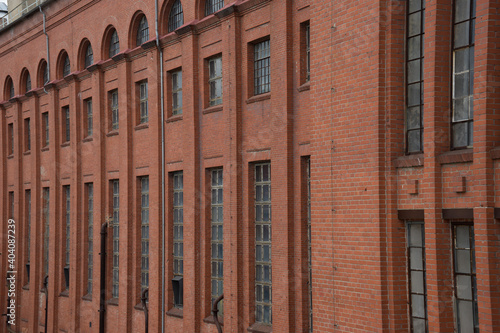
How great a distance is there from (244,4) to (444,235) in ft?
27.2

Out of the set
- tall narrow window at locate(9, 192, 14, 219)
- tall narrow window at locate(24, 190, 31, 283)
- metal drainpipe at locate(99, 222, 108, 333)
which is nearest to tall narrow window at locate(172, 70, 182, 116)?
metal drainpipe at locate(99, 222, 108, 333)

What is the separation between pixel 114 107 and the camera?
24656mm

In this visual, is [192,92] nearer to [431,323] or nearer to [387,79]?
[387,79]

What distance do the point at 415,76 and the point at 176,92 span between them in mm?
10199

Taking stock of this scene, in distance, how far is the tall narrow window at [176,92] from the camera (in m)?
21.0

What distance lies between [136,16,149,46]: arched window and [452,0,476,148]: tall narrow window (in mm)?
12797

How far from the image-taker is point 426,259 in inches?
450

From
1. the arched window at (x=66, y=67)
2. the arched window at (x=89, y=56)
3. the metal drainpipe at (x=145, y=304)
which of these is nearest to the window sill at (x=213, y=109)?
the metal drainpipe at (x=145, y=304)

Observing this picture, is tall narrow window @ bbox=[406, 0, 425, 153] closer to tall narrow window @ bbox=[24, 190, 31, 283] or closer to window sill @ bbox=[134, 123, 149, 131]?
window sill @ bbox=[134, 123, 149, 131]

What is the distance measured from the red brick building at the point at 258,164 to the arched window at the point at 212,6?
5 cm

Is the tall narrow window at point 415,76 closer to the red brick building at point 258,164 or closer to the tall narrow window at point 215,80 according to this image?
the red brick building at point 258,164

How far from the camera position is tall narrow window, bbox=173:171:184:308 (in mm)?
20703

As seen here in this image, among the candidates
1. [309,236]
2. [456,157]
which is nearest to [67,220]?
[309,236]

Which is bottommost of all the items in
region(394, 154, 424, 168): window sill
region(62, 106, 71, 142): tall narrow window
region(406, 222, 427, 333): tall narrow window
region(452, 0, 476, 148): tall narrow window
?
region(406, 222, 427, 333): tall narrow window
